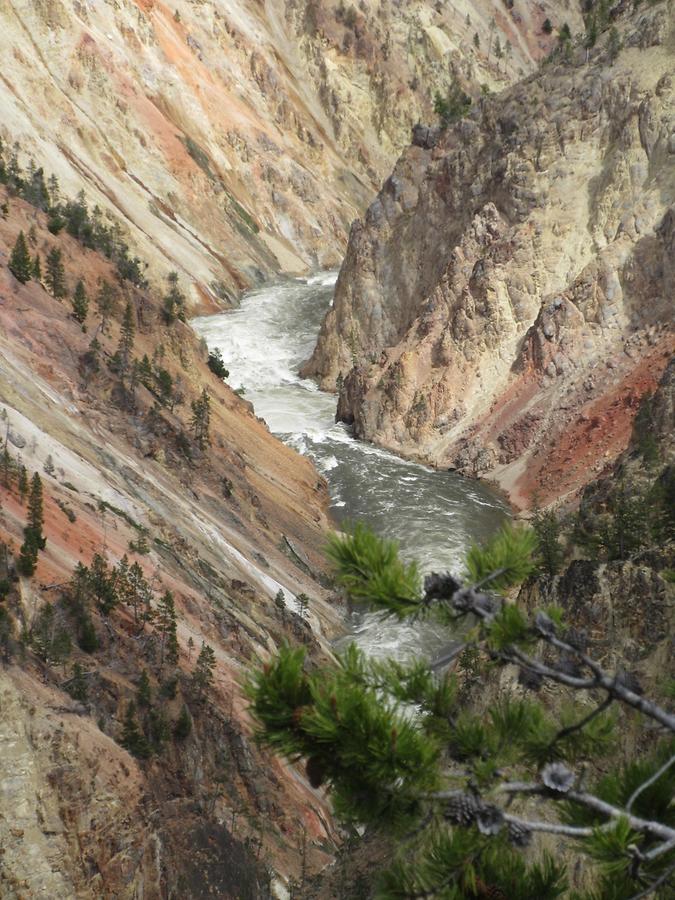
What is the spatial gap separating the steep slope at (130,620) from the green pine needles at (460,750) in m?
0.45

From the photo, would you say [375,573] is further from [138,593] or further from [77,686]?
[138,593]

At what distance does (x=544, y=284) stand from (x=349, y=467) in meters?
11.1

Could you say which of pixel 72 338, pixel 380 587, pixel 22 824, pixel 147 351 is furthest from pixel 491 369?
pixel 380 587

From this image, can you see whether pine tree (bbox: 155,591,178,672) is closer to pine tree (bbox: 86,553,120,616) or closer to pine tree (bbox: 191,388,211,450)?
pine tree (bbox: 86,553,120,616)

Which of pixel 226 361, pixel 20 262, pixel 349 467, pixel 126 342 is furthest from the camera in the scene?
pixel 226 361

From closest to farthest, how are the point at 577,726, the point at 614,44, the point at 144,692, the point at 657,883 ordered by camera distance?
1. the point at 657,883
2. the point at 577,726
3. the point at 144,692
4. the point at 614,44

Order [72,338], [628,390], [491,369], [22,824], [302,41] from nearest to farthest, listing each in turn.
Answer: [22,824]
[72,338]
[628,390]
[491,369]
[302,41]

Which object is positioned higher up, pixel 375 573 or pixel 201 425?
pixel 375 573

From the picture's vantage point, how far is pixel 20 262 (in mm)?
24297

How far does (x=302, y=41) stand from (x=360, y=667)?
9848 cm

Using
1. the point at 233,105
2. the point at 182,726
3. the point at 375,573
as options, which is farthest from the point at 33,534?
the point at 233,105

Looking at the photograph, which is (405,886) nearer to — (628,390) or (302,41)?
(628,390)

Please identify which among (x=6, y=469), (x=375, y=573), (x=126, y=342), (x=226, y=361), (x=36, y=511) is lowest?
(x=36, y=511)

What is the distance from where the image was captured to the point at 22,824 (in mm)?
8602
